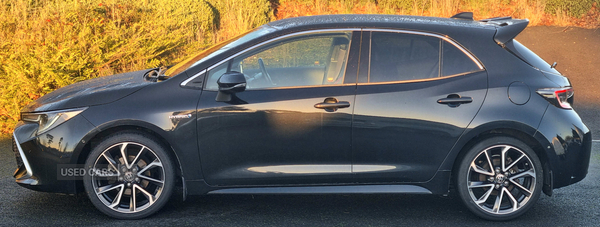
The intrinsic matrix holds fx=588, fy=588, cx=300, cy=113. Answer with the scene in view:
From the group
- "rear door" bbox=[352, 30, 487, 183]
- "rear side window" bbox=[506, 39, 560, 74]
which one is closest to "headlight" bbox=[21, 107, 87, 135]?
"rear door" bbox=[352, 30, 487, 183]

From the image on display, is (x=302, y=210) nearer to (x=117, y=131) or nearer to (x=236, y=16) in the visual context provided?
(x=117, y=131)

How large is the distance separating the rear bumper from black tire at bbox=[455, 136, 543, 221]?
13 centimetres

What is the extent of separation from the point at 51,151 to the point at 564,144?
3.92 meters

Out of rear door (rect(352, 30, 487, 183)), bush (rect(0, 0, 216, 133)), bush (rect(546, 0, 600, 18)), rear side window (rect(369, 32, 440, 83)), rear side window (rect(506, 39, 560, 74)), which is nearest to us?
rear door (rect(352, 30, 487, 183))

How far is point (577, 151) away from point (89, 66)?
6.89m

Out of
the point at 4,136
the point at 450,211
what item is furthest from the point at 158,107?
the point at 4,136

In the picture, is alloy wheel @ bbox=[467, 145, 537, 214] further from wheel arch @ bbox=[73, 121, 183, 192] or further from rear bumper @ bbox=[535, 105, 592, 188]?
wheel arch @ bbox=[73, 121, 183, 192]

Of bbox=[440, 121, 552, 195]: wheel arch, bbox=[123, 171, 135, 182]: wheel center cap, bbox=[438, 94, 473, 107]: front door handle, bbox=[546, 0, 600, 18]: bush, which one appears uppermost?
bbox=[438, 94, 473, 107]: front door handle

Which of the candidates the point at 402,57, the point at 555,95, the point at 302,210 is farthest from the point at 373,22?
the point at 302,210

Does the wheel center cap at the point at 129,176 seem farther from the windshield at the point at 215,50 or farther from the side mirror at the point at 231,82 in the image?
the side mirror at the point at 231,82

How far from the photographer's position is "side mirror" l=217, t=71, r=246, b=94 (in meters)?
4.36

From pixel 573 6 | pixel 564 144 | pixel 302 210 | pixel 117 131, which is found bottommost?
pixel 302 210

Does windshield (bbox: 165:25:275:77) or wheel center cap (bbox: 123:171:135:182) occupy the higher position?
windshield (bbox: 165:25:275:77)

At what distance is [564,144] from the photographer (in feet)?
15.0
